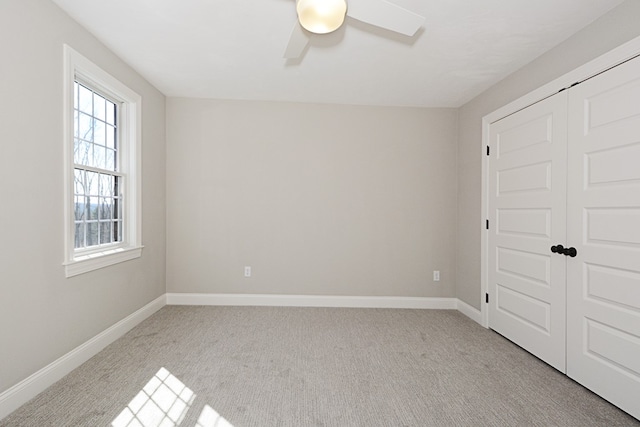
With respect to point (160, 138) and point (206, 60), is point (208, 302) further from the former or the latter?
point (206, 60)

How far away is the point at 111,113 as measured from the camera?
307cm

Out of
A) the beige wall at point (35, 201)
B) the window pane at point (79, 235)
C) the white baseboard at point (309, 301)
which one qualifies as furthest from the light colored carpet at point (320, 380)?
the window pane at point (79, 235)

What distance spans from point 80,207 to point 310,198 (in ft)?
7.68

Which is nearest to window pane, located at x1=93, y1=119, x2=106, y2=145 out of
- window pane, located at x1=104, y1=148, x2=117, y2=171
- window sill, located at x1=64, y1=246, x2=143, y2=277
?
window pane, located at x1=104, y1=148, x2=117, y2=171

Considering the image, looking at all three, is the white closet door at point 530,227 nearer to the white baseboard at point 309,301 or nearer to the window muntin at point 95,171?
the white baseboard at point 309,301

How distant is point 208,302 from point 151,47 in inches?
111

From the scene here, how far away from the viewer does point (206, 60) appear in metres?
2.92

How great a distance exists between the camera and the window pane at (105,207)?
9.55 feet

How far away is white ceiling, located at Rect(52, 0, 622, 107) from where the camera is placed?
2.15m

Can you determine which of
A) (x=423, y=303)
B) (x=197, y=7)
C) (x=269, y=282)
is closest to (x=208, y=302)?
(x=269, y=282)

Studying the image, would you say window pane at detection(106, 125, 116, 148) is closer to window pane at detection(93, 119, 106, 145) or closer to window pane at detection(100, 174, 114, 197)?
window pane at detection(93, 119, 106, 145)

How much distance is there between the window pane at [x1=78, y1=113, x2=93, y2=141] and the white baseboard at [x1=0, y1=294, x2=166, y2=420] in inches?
65.6

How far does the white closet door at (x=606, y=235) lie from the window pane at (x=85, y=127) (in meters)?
3.82

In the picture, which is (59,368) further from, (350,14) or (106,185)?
(350,14)
